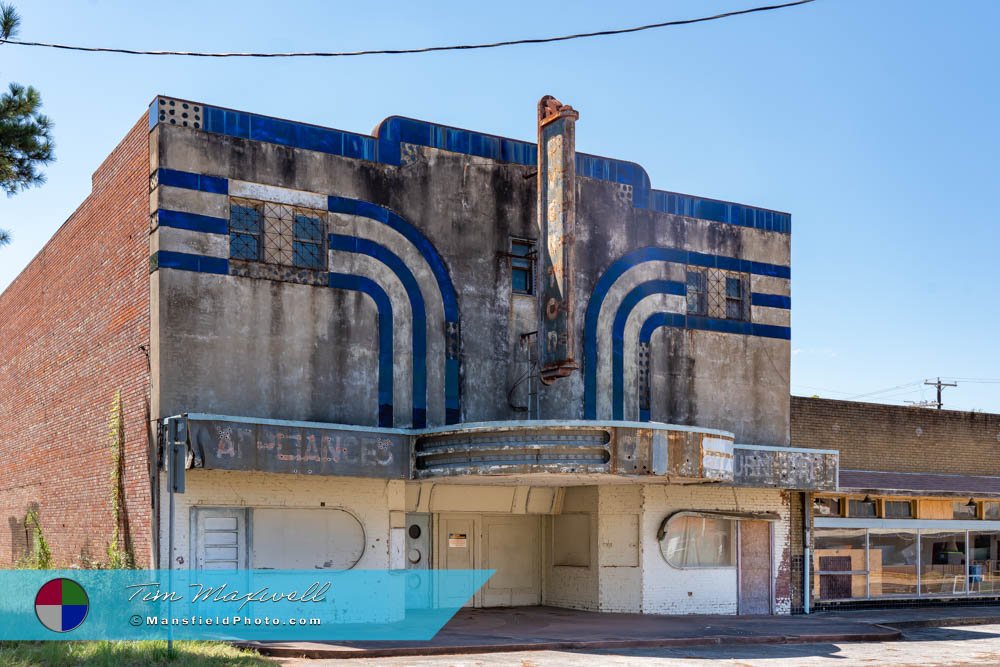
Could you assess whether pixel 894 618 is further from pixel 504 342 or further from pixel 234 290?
pixel 234 290

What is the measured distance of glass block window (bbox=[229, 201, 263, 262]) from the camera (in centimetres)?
2002

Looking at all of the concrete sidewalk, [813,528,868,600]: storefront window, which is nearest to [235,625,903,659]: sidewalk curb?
the concrete sidewalk

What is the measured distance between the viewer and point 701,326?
25.1 m

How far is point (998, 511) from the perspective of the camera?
2914 centimetres

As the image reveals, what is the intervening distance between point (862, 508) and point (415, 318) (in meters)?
12.2

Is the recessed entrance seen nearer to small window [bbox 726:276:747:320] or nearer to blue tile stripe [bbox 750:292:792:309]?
small window [bbox 726:276:747:320]

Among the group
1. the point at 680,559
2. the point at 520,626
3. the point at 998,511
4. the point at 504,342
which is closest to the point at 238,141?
the point at 504,342

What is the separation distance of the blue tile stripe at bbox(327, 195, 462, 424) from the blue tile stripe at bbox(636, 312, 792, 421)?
3692 mm

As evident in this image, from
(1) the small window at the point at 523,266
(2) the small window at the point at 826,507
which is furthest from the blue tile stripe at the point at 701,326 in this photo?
(2) the small window at the point at 826,507

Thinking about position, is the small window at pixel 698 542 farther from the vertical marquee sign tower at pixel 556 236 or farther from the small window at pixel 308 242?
the small window at pixel 308 242

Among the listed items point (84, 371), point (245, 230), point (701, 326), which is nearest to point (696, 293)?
point (701, 326)

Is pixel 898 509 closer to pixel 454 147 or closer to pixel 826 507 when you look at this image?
pixel 826 507

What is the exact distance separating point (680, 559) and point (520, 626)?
4723 millimetres

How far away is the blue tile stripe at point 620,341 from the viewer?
23594 mm
